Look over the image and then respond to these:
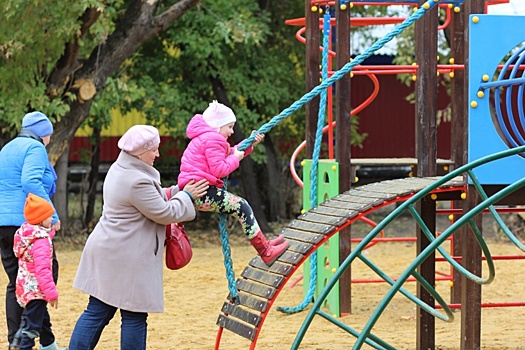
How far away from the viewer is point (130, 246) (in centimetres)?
461

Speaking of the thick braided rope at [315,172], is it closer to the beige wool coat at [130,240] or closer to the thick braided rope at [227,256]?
the thick braided rope at [227,256]

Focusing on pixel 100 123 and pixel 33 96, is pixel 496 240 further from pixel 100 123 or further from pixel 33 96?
pixel 33 96

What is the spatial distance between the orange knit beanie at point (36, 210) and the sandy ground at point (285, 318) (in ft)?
4.58

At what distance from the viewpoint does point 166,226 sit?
4926 millimetres

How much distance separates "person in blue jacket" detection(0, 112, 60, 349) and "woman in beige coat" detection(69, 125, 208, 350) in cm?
96

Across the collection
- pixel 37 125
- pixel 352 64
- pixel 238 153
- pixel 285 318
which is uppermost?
pixel 352 64

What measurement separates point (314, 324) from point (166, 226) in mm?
2738

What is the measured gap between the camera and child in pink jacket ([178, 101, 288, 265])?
16.3 feet

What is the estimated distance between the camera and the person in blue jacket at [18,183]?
555cm

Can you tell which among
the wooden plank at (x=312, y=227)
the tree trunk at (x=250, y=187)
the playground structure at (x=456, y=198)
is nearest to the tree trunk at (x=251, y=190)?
the tree trunk at (x=250, y=187)

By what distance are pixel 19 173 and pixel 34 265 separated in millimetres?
651

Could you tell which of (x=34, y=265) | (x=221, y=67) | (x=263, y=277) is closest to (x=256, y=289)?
(x=263, y=277)

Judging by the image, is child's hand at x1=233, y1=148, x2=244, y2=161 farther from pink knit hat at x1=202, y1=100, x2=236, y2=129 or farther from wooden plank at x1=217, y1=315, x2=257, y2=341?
wooden plank at x1=217, y1=315, x2=257, y2=341

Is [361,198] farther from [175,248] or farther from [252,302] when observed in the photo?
[175,248]
